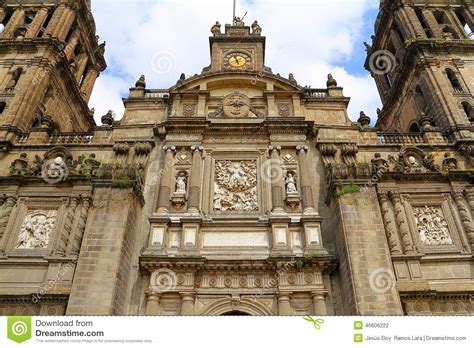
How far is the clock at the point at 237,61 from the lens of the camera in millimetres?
20247

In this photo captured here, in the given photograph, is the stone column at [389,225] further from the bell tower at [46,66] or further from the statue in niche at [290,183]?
the bell tower at [46,66]

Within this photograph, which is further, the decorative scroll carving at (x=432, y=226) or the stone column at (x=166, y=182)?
the stone column at (x=166, y=182)

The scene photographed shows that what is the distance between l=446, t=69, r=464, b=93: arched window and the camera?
67.5 ft

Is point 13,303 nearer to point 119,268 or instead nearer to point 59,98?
Result: point 119,268

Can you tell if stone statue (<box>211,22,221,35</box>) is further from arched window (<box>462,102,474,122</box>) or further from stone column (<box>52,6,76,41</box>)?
Answer: arched window (<box>462,102,474,122</box>)

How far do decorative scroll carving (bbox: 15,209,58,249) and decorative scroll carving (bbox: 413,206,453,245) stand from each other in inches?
524

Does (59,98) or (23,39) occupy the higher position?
(23,39)

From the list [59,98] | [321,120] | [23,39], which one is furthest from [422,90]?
[23,39]

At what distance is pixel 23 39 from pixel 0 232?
12.3m

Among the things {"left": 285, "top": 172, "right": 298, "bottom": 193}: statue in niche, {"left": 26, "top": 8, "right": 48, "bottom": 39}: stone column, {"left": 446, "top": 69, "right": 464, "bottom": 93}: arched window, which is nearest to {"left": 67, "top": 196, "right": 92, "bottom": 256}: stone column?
{"left": 285, "top": 172, "right": 298, "bottom": 193}: statue in niche

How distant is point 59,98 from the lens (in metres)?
22.9

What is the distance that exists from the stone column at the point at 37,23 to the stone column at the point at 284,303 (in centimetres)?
1963

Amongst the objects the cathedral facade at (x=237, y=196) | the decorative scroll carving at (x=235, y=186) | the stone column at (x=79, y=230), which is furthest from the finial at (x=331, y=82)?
the stone column at (x=79, y=230)

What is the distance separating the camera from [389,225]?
14.5 meters
